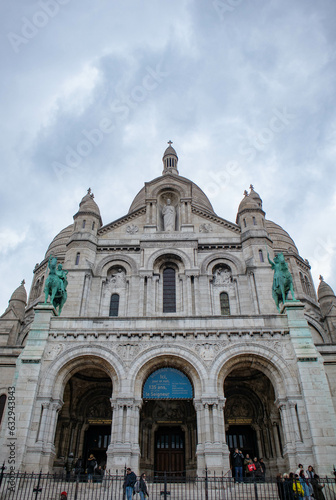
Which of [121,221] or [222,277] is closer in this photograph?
[222,277]

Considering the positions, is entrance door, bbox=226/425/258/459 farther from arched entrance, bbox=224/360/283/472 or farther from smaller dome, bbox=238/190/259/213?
smaller dome, bbox=238/190/259/213

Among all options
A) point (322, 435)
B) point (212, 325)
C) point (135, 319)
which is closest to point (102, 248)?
point (135, 319)

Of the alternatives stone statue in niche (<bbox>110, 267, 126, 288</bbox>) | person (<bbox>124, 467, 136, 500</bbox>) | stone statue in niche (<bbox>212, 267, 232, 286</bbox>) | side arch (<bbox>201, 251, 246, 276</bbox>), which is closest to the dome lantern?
side arch (<bbox>201, 251, 246, 276</bbox>)

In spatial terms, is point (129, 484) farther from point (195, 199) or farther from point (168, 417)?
point (195, 199)

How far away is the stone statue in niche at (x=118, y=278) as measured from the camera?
90.0 ft

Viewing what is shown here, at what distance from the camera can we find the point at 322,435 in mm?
16078

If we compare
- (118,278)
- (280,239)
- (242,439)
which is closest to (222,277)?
(118,278)

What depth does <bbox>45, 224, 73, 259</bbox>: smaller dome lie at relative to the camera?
125 ft

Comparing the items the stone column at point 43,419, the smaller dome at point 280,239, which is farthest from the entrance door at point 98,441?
the smaller dome at point 280,239

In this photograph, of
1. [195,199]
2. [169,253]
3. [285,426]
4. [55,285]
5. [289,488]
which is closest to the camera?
[289,488]

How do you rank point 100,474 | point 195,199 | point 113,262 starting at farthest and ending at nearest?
point 195,199 < point 113,262 < point 100,474

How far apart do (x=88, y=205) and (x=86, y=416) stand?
15428 mm

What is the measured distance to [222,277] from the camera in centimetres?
2752

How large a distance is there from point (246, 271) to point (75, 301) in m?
11.3
